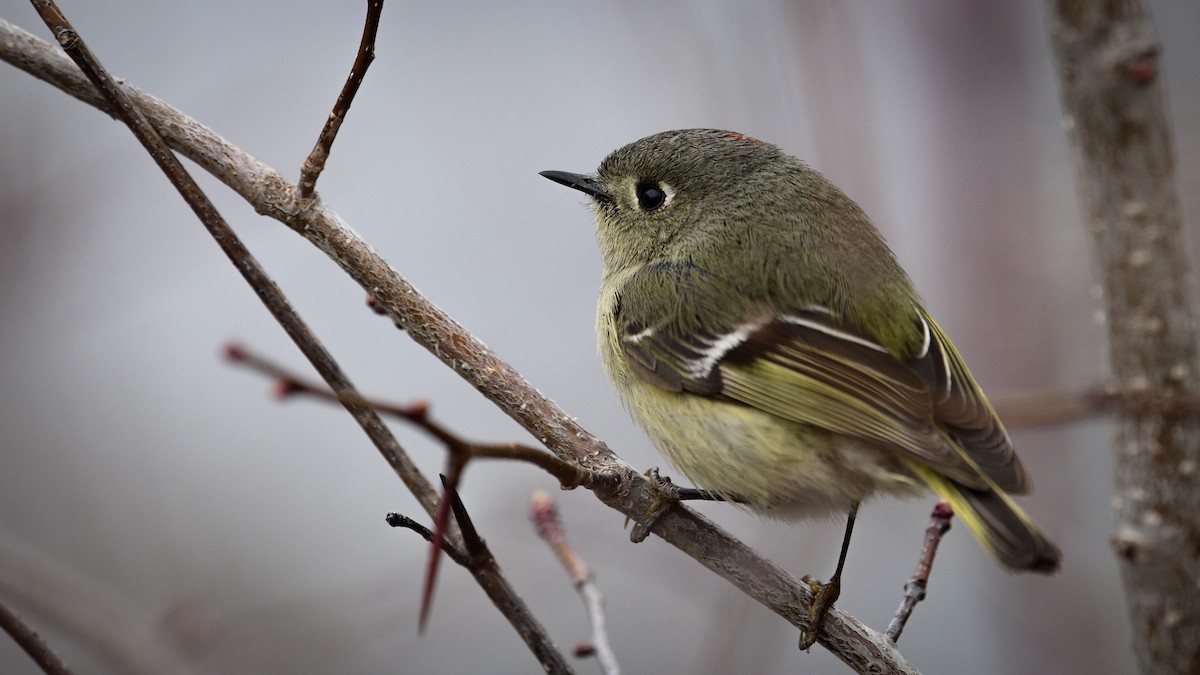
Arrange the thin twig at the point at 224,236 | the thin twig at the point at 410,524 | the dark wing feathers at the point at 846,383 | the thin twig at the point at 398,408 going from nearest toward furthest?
1. the thin twig at the point at 398,408
2. the thin twig at the point at 410,524
3. the thin twig at the point at 224,236
4. the dark wing feathers at the point at 846,383

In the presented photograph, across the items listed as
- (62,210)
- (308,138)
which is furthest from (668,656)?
(62,210)

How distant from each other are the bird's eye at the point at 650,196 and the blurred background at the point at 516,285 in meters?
0.56

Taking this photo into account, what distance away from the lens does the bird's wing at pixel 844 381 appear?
5.43ft

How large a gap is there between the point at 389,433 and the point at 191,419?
2746 millimetres

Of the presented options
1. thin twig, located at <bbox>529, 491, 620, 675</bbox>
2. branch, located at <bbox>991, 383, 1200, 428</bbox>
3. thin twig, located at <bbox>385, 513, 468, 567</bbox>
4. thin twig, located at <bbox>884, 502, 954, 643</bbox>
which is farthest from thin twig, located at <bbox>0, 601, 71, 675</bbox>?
branch, located at <bbox>991, 383, 1200, 428</bbox>

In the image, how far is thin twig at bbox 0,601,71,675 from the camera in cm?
125

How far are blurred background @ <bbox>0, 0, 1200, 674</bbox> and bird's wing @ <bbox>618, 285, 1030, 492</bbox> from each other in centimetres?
61

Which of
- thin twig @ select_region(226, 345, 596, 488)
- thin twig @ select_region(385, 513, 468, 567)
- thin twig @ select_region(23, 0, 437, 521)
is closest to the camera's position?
thin twig @ select_region(226, 345, 596, 488)

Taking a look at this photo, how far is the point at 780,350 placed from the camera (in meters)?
1.88

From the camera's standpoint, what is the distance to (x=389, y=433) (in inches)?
59.7

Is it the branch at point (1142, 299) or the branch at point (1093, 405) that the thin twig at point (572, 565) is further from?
the branch at point (1142, 299)

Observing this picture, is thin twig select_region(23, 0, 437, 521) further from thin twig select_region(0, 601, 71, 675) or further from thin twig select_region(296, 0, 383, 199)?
thin twig select_region(0, 601, 71, 675)

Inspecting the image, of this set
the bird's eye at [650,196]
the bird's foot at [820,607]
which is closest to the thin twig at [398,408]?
the bird's foot at [820,607]

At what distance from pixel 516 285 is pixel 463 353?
9.01ft
